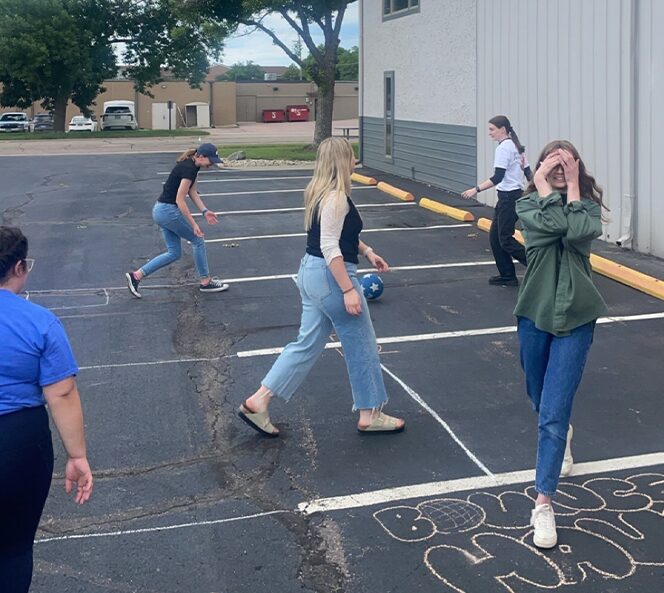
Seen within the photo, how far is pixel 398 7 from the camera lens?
20.8m

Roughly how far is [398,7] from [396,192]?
5242 mm

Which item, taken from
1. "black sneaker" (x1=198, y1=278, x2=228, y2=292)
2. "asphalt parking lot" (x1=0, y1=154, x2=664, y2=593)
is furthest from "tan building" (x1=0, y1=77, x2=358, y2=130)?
"asphalt parking lot" (x1=0, y1=154, x2=664, y2=593)

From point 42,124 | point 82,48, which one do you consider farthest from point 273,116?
point 82,48

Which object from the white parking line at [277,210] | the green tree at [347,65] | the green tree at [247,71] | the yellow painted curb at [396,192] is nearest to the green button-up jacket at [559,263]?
the white parking line at [277,210]

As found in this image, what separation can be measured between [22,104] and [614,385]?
46728mm

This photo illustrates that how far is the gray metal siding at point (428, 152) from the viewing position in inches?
690

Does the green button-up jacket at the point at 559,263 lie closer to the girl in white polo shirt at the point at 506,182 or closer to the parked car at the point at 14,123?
the girl in white polo shirt at the point at 506,182

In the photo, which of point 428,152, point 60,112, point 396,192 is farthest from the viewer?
point 60,112

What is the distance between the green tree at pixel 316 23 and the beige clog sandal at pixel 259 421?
2299 centimetres

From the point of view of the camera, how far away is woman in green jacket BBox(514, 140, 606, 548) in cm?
432

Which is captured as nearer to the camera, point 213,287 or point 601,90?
point 213,287

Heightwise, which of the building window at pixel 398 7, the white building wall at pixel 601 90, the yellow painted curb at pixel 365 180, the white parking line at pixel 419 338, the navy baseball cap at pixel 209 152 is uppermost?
the building window at pixel 398 7

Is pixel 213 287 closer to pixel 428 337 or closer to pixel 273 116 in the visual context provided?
pixel 428 337

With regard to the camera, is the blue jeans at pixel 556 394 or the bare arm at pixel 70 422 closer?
the bare arm at pixel 70 422
